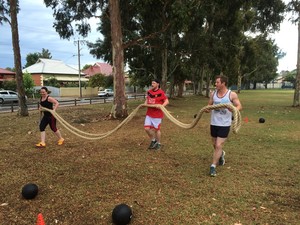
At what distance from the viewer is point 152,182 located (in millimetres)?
5223

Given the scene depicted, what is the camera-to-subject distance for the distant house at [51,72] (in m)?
54.5

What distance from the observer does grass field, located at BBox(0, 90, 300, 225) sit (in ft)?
13.2

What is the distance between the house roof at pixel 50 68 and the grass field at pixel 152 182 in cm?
5004

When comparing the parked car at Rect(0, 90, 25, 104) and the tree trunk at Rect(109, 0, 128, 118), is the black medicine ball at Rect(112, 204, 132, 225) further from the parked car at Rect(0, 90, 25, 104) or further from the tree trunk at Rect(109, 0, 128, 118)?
the parked car at Rect(0, 90, 25, 104)

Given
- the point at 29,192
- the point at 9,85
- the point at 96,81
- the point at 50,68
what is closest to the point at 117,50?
the point at 29,192

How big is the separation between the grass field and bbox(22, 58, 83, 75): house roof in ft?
164

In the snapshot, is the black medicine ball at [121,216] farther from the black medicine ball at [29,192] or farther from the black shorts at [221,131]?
the black shorts at [221,131]

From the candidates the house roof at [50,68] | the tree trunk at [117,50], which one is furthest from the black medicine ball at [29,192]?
the house roof at [50,68]

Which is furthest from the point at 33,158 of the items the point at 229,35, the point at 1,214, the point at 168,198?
the point at 229,35

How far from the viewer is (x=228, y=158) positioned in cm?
689

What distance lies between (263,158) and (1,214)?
18.3ft

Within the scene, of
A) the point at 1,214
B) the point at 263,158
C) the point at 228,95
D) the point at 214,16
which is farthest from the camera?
the point at 214,16

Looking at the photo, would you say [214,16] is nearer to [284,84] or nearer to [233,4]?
[233,4]

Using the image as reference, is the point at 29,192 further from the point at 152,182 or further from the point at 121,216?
the point at 152,182
